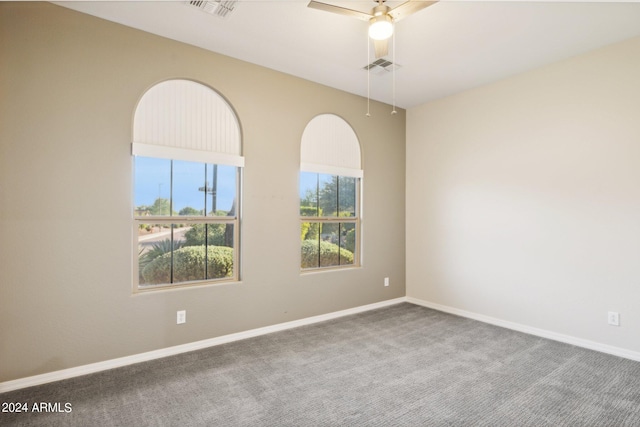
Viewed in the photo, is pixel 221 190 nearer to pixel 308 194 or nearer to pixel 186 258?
pixel 186 258

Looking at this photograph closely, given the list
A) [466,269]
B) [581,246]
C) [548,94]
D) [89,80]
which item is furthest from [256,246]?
[548,94]

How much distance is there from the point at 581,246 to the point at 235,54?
13.4 feet

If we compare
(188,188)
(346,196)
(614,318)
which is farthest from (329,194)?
(614,318)

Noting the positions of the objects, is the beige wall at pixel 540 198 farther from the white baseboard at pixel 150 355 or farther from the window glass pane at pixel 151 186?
the window glass pane at pixel 151 186

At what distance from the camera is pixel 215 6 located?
8.66 feet

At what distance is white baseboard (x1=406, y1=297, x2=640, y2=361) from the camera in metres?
3.11

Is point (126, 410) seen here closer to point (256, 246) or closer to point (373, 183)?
point (256, 246)

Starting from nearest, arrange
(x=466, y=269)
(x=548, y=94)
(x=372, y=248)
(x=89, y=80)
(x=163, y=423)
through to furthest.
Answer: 1. (x=163, y=423)
2. (x=89, y=80)
3. (x=548, y=94)
4. (x=466, y=269)
5. (x=372, y=248)

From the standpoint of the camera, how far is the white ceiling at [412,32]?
8.69ft

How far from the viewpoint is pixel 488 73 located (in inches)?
151

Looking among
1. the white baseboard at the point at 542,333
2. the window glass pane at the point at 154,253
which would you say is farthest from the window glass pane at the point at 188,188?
the white baseboard at the point at 542,333

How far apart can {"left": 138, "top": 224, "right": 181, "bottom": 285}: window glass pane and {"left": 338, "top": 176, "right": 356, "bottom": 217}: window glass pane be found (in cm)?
217

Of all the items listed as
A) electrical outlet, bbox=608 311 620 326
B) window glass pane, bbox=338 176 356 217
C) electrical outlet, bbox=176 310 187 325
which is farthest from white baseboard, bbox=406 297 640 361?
electrical outlet, bbox=176 310 187 325

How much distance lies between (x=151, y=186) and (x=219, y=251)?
37.0 inches
